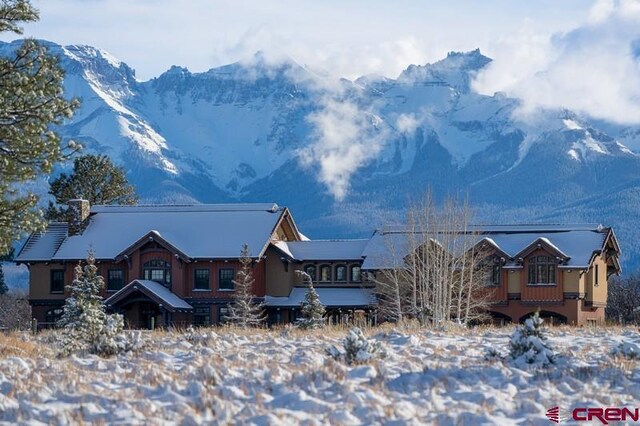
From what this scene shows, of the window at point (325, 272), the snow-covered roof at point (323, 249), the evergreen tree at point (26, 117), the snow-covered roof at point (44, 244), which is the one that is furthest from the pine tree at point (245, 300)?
the evergreen tree at point (26, 117)

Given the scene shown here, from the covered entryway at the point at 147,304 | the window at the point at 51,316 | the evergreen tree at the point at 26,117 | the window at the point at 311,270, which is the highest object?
the evergreen tree at the point at 26,117

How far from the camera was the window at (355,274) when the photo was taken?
7031cm

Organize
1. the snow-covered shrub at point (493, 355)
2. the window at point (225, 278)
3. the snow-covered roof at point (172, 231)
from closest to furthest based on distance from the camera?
the snow-covered shrub at point (493, 355)
the window at point (225, 278)
the snow-covered roof at point (172, 231)

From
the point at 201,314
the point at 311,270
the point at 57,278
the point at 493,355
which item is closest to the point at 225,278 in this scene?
the point at 201,314

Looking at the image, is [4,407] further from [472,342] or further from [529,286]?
[529,286]

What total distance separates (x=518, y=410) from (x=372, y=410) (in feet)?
6.07

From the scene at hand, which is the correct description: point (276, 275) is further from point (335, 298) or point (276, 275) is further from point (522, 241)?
point (522, 241)

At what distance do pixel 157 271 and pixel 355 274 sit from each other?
1153 centimetres

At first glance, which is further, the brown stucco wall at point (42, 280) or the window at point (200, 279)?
the brown stucco wall at point (42, 280)

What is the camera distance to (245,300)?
6116 centimetres

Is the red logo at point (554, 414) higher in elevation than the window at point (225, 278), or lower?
lower

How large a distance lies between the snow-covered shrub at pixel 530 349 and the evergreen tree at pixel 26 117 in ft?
37.6

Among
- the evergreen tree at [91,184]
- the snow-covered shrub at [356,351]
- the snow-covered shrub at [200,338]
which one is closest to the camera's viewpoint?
the snow-covered shrub at [356,351]

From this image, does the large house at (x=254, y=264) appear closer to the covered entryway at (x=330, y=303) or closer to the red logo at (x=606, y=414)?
the covered entryway at (x=330, y=303)
